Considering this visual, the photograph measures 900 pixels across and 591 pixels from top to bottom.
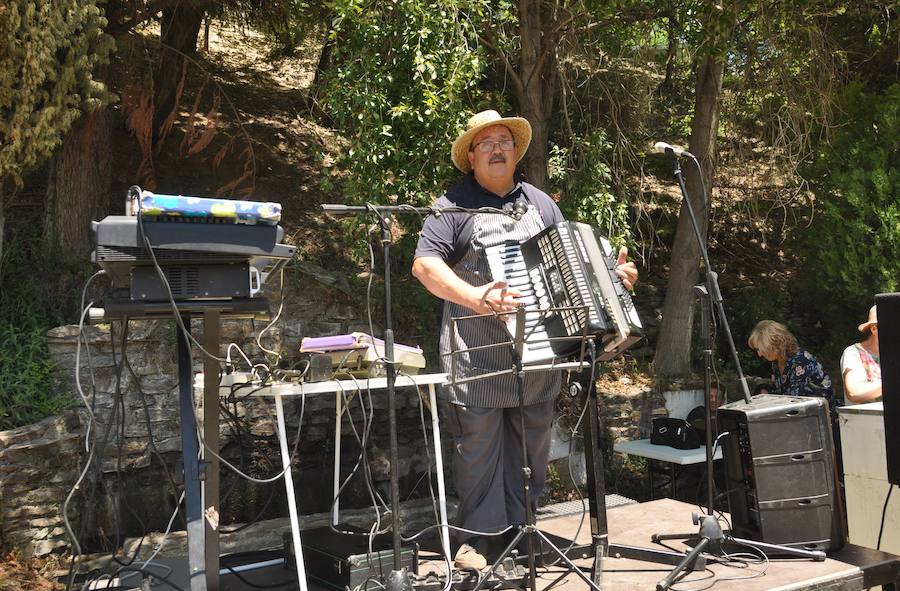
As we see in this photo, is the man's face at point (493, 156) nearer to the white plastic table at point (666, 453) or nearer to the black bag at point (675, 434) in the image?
the white plastic table at point (666, 453)

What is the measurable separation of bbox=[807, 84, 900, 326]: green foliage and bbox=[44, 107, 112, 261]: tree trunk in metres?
5.96

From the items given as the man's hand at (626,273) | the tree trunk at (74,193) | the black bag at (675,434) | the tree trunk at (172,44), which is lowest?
the black bag at (675,434)

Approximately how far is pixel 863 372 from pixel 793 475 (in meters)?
1.41

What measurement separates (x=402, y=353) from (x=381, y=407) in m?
1.94

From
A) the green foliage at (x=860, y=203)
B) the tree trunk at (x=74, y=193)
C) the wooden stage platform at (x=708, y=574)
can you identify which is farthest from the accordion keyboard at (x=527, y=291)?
the green foliage at (x=860, y=203)

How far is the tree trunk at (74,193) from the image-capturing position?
18.1 ft

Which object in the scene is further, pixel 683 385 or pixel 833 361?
pixel 833 361

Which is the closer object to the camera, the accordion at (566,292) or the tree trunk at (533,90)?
the accordion at (566,292)

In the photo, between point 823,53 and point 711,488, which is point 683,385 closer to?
point 823,53

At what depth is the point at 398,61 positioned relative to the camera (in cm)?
493

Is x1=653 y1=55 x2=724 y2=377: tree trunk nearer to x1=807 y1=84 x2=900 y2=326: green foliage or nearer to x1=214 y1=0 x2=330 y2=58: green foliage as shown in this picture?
x1=807 y1=84 x2=900 y2=326: green foliage

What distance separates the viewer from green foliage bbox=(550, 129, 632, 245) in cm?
574

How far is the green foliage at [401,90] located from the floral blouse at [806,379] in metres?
2.50

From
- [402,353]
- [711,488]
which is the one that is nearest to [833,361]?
[711,488]
